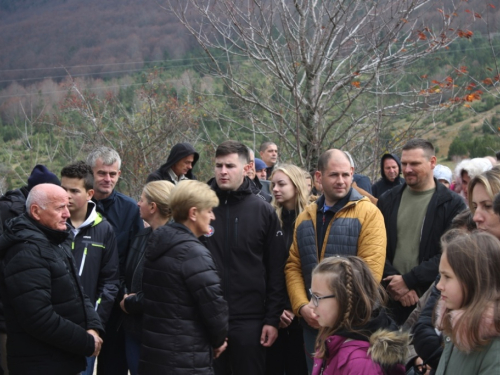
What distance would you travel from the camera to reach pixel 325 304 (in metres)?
3.23

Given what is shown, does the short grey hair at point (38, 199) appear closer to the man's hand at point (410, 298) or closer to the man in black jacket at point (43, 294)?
the man in black jacket at point (43, 294)

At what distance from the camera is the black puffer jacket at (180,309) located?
3668 millimetres

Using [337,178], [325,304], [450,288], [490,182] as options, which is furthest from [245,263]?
[450,288]

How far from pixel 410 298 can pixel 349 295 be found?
150 cm

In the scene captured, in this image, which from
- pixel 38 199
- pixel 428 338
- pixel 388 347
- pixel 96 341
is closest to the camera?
pixel 388 347

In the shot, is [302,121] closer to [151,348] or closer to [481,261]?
[151,348]

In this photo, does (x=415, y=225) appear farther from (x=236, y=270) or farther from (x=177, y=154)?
(x=177, y=154)

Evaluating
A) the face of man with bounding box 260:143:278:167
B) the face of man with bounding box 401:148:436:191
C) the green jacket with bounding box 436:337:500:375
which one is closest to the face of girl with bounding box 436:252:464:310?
the green jacket with bounding box 436:337:500:375

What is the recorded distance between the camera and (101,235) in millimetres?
4891

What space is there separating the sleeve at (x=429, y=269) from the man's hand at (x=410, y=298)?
0.17 ft

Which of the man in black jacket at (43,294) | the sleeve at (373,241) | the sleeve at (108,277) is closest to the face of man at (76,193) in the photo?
the sleeve at (108,277)

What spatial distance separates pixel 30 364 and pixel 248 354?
5.12 ft

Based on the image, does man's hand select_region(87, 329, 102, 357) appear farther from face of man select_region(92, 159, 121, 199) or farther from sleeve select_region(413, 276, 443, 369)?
sleeve select_region(413, 276, 443, 369)

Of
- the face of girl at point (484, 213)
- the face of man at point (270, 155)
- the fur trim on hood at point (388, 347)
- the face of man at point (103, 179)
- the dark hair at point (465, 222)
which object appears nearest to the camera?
the fur trim on hood at point (388, 347)
